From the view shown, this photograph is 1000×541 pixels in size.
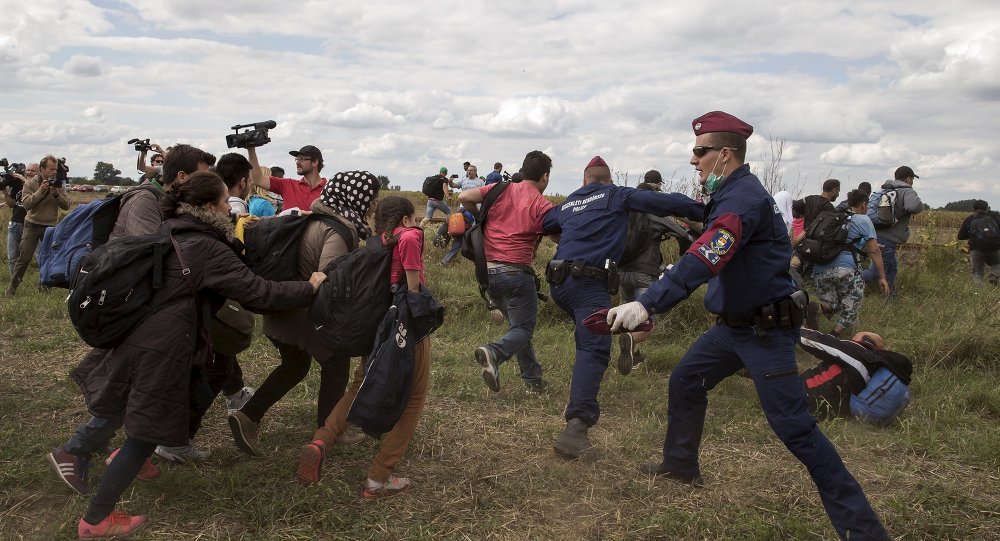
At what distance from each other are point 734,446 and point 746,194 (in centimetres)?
210

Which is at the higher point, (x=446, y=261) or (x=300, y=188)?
(x=300, y=188)

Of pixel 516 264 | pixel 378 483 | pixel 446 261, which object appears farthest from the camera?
pixel 446 261

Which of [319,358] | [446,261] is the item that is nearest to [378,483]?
[319,358]

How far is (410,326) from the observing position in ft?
12.6

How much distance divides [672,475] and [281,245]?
8.17 ft

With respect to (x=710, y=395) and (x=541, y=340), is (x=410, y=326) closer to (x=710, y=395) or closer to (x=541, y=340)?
(x=710, y=395)

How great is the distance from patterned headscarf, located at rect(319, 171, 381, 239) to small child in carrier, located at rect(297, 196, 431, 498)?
0.65 ft

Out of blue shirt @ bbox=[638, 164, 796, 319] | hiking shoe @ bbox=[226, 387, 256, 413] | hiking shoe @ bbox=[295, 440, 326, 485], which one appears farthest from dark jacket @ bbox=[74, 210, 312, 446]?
blue shirt @ bbox=[638, 164, 796, 319]

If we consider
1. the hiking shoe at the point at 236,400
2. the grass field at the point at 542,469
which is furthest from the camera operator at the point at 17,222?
the hiking shoe at the point at 236,400

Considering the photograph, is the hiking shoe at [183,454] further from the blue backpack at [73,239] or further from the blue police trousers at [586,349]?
the blue police trousers at [586,349]

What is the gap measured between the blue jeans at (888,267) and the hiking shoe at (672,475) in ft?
21.0

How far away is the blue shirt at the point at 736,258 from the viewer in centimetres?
345

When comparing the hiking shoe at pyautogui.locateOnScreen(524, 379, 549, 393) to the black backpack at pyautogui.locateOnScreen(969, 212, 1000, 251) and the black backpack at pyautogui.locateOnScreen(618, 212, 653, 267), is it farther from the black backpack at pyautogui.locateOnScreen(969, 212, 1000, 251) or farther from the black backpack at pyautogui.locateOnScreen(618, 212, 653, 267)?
the black backpack at pyautogui.locateOnScreen(969, 212, 1000, 251)

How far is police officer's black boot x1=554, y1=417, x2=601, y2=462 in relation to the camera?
186 inches
